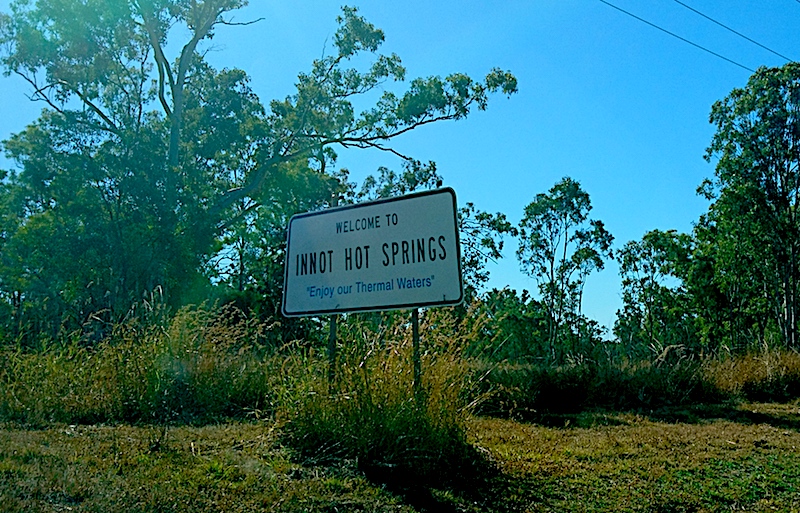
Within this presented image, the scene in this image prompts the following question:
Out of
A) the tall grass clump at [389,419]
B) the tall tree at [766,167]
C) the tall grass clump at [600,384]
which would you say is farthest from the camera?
the tall tree at [766,167]

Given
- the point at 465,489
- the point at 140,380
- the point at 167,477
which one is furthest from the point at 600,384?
the point at 167,477

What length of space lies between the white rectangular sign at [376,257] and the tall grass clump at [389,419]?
0.46 metres

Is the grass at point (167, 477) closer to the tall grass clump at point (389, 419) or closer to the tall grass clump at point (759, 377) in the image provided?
the tall grass clump at point (389, 419)

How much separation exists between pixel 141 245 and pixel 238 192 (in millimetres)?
4757

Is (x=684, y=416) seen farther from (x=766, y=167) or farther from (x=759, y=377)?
(x=766, y=167)

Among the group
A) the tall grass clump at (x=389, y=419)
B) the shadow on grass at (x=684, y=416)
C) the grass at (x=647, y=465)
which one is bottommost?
the grass at (x=647, y=465)

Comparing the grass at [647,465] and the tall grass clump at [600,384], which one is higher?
the tall grass clump at [600,384]

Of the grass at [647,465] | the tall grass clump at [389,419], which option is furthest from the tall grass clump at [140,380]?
the grass at [647,465]

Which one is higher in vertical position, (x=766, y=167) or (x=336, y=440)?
(x=766, y=167)

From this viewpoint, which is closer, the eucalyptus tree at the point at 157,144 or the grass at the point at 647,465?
the grass at the point at 647,465

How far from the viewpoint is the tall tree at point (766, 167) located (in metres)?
20.2

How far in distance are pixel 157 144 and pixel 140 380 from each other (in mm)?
19660

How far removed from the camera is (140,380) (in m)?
6.48

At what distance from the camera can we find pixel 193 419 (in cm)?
625
